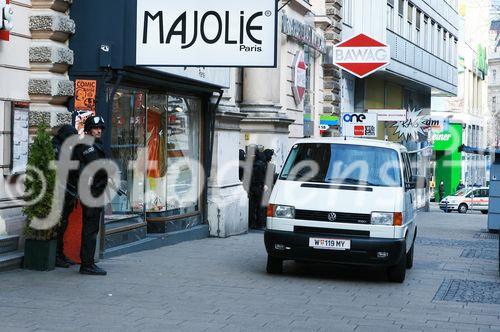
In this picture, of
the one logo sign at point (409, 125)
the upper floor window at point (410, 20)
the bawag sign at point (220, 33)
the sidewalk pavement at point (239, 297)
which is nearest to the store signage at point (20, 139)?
the sidewalk pavement at point (239, 297)

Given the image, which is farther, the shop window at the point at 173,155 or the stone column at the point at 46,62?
the shop window at the point at 173,155

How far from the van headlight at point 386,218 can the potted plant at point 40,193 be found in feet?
12.7

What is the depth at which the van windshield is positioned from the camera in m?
12.0

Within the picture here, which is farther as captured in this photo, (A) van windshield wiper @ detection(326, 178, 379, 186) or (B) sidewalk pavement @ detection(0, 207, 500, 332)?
(A) van windshield wiper @ detection(326, 178, 379, 186)

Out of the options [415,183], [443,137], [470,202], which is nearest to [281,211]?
[415,183]

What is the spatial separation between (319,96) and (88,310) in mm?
18664

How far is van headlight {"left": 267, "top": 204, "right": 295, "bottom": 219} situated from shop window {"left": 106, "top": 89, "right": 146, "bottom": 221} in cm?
285

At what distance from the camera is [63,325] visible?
26.1 feet

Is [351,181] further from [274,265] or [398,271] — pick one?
[274,265]

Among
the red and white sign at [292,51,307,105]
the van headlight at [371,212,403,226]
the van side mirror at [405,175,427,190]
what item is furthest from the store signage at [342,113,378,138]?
the van headlight at [371,212,403,226]

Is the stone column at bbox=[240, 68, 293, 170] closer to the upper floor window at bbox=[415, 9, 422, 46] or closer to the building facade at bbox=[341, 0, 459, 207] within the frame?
the building facade at bbox=[341, 0, 459, 207]

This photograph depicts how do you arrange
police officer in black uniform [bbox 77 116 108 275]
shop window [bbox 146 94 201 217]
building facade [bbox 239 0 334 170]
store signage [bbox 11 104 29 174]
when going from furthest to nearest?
building facade [bbox 239 0 334 170] < shop window [bbox 146 94 201 217] < store signage [bbox 11 104 29 174] < police officer in black uniform [bbox 77 116 108 275]

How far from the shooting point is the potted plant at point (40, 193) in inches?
429

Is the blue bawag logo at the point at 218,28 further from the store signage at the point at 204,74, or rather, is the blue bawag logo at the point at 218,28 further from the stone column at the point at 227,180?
the stone column at the point at 227,180
